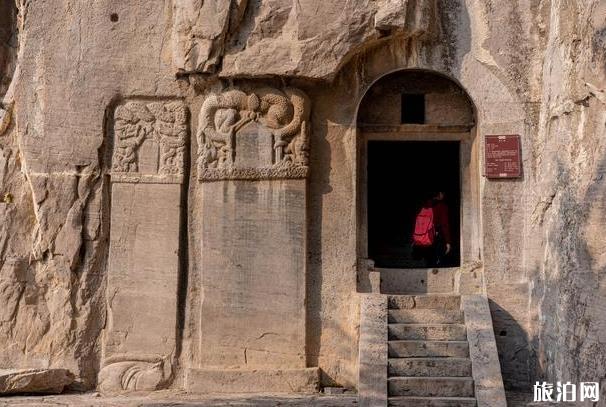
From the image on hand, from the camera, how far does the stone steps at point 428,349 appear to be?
897cm

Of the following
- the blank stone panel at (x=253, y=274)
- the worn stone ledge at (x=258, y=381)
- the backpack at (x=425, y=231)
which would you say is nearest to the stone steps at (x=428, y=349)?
the worn stone ledge at (x=258, y=381)

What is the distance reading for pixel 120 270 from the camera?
33.4 ft

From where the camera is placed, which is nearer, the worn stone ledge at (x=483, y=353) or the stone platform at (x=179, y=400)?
the worn stone ledge at (x=483, y=353)

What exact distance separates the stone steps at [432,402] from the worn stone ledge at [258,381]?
1.64 meters

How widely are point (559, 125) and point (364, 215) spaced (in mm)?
2676

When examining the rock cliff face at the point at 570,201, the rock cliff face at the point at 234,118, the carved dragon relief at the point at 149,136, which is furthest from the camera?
the carved dragon relief at the point at 149,136

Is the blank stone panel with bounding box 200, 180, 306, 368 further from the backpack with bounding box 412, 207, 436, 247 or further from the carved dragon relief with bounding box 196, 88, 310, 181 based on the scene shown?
the backpack with bounding box 412, 207, 436, 247

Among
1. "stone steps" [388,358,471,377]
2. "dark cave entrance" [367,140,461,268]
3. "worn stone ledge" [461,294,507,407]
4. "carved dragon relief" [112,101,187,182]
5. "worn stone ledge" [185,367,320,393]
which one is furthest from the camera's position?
"dark cave entrance" [367,140,461,268]

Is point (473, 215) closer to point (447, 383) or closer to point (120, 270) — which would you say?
point (447, 383)

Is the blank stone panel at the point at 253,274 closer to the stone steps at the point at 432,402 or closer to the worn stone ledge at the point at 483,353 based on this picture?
the stone steps at the point at 432,402

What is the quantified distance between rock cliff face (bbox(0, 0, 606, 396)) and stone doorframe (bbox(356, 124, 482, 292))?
6.9 inches

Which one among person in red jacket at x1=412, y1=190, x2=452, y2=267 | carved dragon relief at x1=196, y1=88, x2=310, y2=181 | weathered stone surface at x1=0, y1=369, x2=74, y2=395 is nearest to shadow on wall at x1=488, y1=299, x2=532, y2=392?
person in red jacket at x1=412, y1=190, x2=452, y2=267

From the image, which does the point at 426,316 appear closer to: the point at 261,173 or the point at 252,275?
the point at 252,275

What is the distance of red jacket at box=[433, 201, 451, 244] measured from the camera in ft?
36.8
